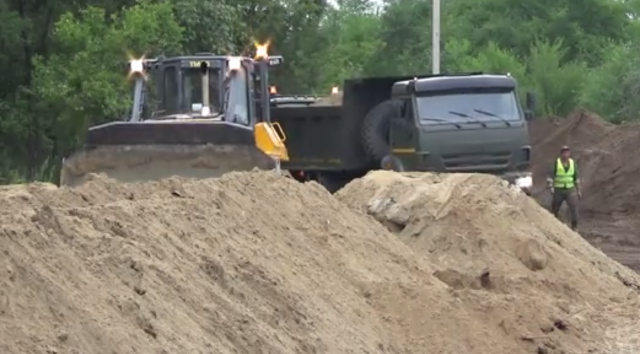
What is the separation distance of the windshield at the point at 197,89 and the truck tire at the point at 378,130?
5.79 meters

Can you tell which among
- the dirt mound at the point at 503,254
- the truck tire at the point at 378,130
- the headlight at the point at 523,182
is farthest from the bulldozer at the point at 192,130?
the headlight at the point at 523,182

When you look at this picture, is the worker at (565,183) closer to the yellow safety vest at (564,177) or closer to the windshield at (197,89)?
the yellow safety vest at (564,177)

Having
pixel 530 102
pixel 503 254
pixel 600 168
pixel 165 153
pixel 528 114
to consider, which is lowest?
pixel 600 168

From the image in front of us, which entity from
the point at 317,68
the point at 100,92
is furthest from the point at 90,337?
the point at 317,68

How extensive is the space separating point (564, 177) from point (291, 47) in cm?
1693

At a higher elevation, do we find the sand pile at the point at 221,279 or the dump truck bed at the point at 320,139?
the sand pile at the point at 221,279

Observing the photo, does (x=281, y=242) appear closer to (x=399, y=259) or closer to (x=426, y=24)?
(x=399, y=259)

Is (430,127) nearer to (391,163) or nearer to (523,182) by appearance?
(391,163)

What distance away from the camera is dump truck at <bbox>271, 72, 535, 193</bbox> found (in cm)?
2375

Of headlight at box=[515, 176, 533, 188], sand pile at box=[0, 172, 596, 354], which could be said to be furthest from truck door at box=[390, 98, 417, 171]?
sand pile at box=[0, 172, 596, 354]

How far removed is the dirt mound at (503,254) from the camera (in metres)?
12.9

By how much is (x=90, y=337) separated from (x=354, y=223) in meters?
6.19

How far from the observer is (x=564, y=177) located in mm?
25375

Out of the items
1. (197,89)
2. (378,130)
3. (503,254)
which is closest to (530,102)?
(378,130)
